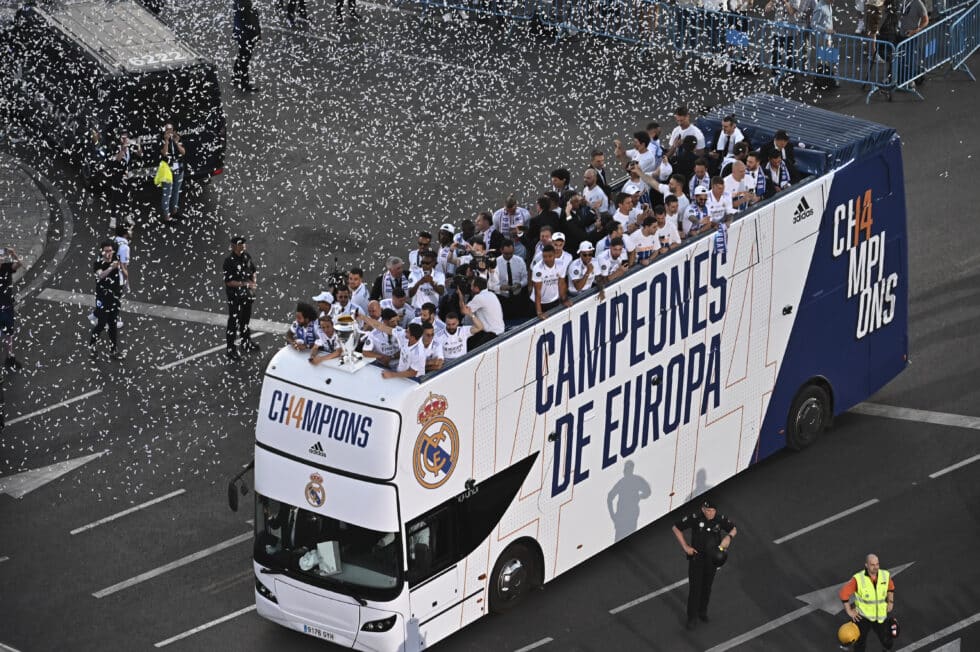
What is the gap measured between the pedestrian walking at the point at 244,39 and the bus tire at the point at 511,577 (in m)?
19.3

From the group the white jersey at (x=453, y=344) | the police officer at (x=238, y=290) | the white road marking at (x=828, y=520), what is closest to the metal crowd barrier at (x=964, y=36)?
the white road marking at (x=828, y=520)

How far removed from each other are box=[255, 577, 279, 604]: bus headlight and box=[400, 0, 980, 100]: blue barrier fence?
65.9 feet

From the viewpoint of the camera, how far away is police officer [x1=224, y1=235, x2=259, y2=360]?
27.4m

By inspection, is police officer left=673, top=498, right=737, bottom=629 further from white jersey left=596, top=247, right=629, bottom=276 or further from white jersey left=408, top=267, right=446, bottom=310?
white jersey left=408, top=267, right=446, bottom=310

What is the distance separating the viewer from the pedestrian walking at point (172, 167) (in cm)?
3247

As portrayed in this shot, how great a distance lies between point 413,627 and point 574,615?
2.52 metres

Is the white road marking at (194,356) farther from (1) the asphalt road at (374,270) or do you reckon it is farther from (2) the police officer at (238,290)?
(2) the police officer at (238,290)

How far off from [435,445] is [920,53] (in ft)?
66.6

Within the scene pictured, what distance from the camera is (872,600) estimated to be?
19.5 metres

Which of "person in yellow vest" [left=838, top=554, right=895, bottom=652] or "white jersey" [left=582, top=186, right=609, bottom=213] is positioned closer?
"person in yellow vest" [left=838, top=554, right=895, bottom=652]

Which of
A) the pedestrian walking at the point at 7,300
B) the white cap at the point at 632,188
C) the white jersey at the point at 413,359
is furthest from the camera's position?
the pedestrian walking at the point at 7,300

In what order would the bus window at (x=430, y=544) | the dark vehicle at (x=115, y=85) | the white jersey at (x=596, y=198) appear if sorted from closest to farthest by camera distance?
the bus window at (x=430, y=544) → the white jersey at (x=596, y=198) → the dark vehicle at (x=115, y=85)

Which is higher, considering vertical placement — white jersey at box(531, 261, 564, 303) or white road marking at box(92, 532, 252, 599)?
white jersey at box(531, 261, 564, 303)

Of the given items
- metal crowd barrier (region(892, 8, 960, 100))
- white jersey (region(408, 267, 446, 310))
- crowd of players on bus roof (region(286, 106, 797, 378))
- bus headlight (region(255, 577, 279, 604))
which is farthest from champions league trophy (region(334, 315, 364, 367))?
metal crowd barrier (region(892, 8, 960, 100))
